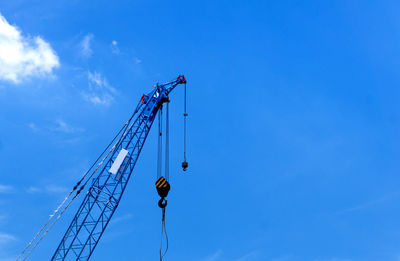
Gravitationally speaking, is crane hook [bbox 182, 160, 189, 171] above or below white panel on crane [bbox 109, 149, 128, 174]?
below

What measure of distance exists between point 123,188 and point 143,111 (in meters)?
8.18

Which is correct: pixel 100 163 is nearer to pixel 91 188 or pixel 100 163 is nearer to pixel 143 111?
pixel 91 188

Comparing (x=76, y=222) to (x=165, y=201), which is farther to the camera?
(x=76, y=222)

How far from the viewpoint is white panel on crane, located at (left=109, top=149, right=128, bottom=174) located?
40.3 metres

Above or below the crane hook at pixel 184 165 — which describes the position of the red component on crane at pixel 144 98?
above

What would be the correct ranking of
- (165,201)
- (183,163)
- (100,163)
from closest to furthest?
(165,201) → (183,163) → (100,163)

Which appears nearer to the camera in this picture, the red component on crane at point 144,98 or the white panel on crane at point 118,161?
the white panel on crane at point 118,161

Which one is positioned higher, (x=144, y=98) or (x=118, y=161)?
(x=144, y=98)

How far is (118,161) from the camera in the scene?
4069cm

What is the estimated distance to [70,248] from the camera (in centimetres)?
3972

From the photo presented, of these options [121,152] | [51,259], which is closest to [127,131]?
[121,152]

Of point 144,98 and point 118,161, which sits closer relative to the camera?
point 118,161

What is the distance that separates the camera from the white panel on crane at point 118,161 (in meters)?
40.3

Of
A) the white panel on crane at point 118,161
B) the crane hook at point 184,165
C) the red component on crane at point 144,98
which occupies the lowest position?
the crane hook at point 184,165
